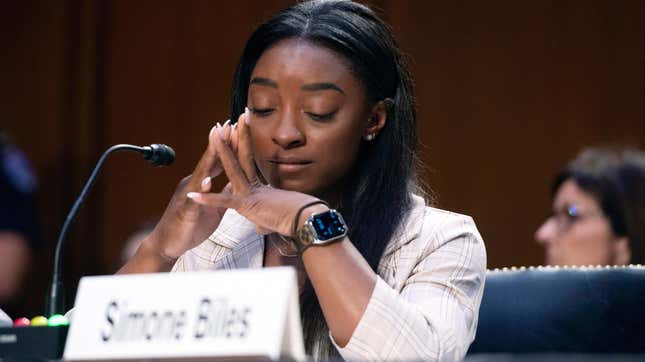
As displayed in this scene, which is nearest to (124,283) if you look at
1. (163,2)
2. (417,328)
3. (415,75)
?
(417,328)

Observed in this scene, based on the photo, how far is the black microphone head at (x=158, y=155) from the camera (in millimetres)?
1835

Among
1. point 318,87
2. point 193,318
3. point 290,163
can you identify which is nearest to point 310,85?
point 318,87

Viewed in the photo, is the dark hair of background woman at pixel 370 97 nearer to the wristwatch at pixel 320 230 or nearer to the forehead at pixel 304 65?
the forehead at pixel 304 65

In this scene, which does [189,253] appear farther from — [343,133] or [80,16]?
[80,16]

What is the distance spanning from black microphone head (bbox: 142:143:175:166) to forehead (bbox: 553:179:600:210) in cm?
197

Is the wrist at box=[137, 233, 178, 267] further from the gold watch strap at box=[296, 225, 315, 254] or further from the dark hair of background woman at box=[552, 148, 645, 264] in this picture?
the dark hair of background woman at box=[552, 148, 645, 264]

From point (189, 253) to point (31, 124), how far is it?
2622 millimetres

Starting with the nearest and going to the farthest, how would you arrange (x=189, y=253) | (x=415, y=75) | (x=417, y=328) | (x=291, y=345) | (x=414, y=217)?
(x=291, y=345) → (x=417, y=328) → (x=414, y=217) → (x=189, y=253) → (x=415, y=75)

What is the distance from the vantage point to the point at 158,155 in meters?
1.84

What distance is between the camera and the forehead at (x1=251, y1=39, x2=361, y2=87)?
179 cm

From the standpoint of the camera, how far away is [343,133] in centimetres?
181

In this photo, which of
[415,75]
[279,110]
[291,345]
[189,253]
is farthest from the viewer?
[415,75]

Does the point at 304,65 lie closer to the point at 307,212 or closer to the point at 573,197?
the point at 307,212

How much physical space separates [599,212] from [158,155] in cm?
200
